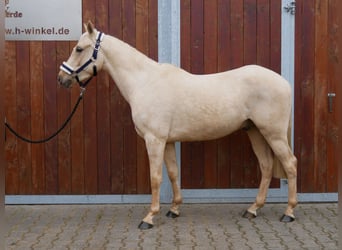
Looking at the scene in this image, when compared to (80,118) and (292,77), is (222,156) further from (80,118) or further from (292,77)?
(80,118)

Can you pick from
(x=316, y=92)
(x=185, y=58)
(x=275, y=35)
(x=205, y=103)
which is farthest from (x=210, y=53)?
(x=316, y=92)

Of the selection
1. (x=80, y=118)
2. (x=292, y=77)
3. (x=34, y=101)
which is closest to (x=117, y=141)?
(x=80, y=118)

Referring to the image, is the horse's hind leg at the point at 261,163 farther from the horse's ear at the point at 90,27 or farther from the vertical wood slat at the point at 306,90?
the horse's ear at the point at 90,27

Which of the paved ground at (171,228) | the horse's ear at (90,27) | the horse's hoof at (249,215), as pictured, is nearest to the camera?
the paved ground at (171,228)

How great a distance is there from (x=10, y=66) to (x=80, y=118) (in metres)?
0.93

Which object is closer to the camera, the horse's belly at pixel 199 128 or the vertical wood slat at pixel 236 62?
the horse's belly at pixel 199 128

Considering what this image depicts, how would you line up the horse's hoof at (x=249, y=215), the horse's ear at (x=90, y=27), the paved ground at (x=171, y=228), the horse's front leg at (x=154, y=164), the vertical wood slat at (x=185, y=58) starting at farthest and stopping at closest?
the vertical wood slat at (x=185, y=58) → the horse's hoof at (x=249, y=215) → the horse's ear at (x=90, y=27) → the horse's front leg at (x=154, y=164) → the paved ground at (x=171, y=228)

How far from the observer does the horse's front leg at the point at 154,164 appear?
18.1 ft

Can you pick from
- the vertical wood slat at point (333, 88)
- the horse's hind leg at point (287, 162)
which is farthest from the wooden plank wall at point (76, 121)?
the vertical wood slat at point (333, 88)

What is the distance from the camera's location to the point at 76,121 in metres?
6.42

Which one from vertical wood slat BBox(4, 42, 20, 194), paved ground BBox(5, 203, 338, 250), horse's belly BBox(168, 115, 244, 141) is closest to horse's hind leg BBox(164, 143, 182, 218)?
paved ground BBox(5, 203, 338, 250)

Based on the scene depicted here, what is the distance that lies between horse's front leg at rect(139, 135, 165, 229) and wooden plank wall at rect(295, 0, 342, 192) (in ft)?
5.66

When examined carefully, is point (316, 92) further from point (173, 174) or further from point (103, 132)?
point (103, 132)

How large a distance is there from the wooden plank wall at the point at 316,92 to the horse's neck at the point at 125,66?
1.76m
